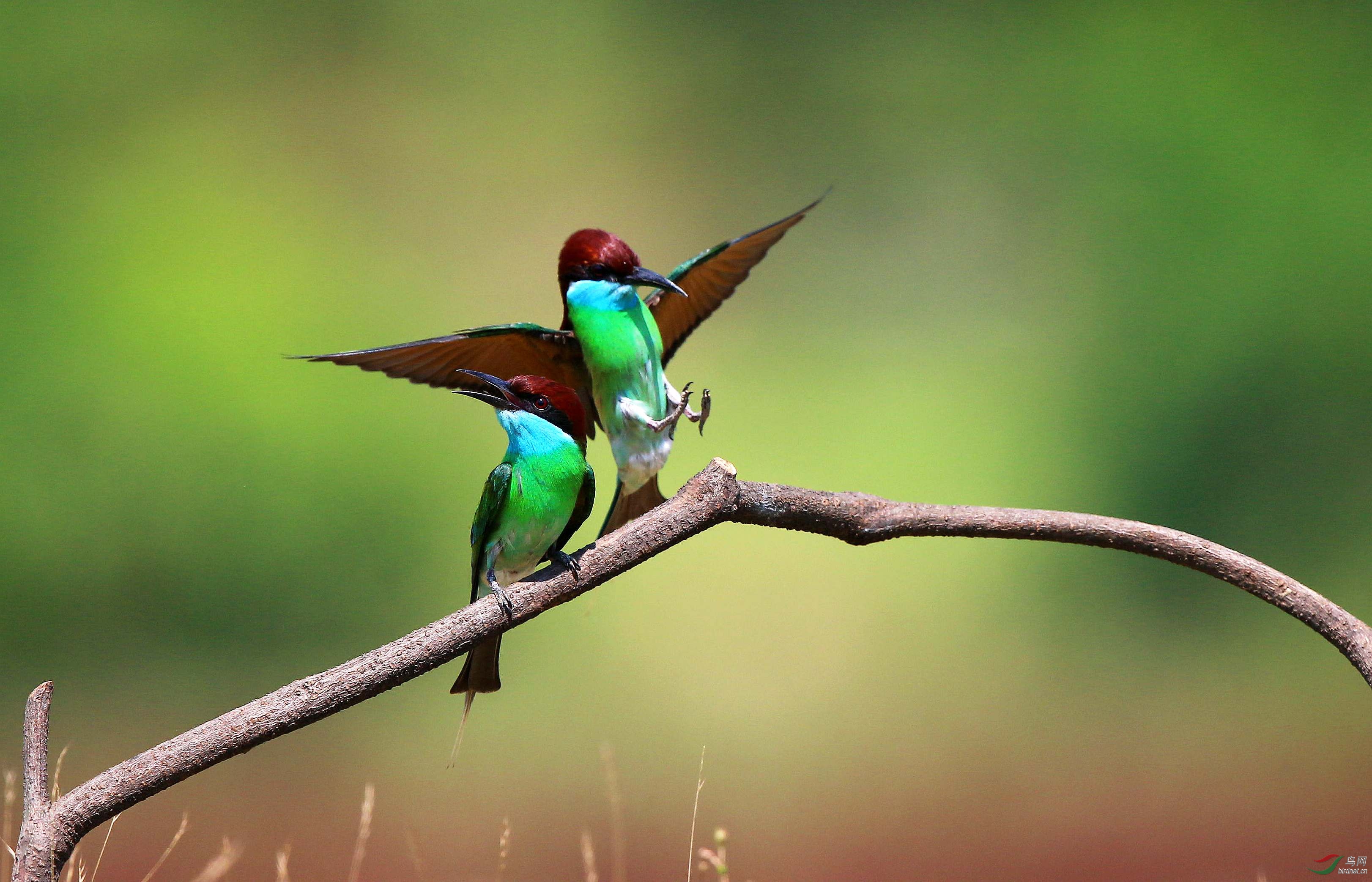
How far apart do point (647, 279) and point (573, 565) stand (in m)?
0.35

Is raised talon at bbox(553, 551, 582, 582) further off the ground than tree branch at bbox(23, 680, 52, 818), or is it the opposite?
raised talon at bbox(553, 551, 582, 582)

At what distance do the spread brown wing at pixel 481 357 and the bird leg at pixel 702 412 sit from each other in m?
0.12

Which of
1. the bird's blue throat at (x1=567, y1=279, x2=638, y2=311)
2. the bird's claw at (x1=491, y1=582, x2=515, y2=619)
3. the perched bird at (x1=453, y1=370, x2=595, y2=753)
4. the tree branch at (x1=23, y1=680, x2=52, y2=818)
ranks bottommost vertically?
the tree branch at (x1=23, y1=680, x2=52, y2=818)

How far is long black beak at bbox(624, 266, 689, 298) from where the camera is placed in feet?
3.71

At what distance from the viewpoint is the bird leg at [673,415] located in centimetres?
116

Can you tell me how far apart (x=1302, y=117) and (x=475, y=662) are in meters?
3.33

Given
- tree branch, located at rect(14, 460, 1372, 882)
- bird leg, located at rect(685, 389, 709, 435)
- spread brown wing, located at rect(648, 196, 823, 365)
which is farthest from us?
spread brown wing, located at rect(648, 196, 823, 365)

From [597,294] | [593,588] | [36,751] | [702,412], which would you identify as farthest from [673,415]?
[36,751]

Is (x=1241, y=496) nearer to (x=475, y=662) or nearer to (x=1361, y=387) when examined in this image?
(x=1361, y=387)

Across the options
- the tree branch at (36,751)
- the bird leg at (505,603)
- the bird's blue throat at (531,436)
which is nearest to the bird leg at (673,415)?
the bird's blue throat at (531,436)

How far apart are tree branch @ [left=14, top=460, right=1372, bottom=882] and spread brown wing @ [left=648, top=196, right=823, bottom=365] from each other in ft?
1.20

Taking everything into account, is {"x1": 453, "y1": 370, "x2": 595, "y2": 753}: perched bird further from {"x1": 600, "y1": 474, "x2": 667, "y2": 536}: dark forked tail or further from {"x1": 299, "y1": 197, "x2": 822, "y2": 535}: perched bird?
{"x1": 600, "y1": 474, "x2": 667, "y2": 536}: dark forked tail

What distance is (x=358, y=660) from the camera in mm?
849

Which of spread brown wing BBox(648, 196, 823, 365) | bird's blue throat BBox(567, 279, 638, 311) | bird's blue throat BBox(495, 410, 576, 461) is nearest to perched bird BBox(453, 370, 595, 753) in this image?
bird's blue throat BBox(495, 410, 576, 461)
